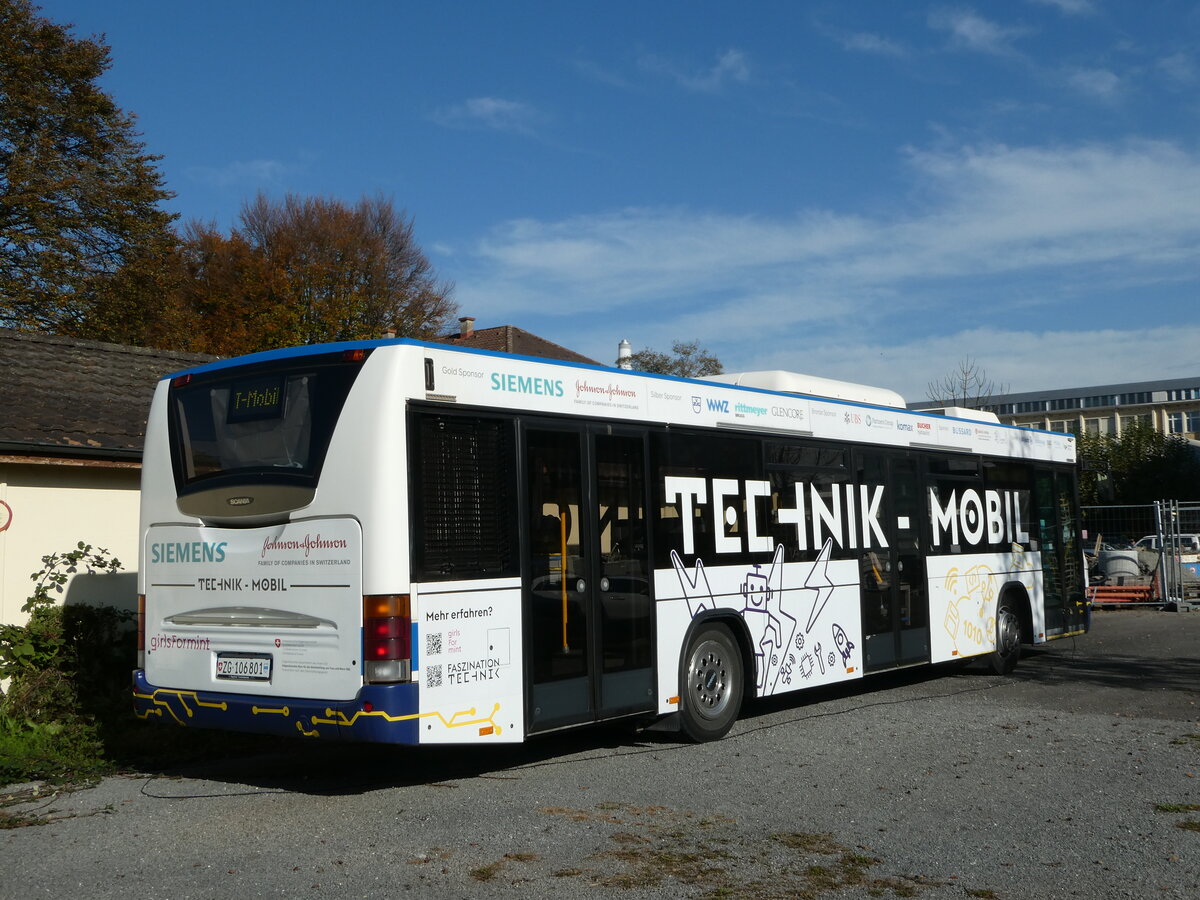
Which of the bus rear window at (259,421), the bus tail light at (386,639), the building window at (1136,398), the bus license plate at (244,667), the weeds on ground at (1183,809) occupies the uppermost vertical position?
the building window at (1136,398)

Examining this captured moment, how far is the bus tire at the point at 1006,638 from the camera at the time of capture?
46.7 feet

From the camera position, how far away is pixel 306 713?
7586 mm

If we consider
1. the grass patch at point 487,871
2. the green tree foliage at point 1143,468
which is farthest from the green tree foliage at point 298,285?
the green tree foliage at point 1143,468

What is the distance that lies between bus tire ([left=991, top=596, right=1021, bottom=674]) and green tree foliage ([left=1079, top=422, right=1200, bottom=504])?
54.9 meters

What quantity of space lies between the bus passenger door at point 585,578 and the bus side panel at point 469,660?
0.61 ft

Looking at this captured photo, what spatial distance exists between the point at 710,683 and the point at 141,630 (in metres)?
4.47

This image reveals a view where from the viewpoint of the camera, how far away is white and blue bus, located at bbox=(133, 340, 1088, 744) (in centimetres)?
750

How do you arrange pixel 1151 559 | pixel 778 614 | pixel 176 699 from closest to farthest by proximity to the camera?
pixel 176 699 → pixel 778 614 → pixel 1151 559

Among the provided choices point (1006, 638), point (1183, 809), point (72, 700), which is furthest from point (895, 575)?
point (72, 700)

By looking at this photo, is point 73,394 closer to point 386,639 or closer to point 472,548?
point 472,548

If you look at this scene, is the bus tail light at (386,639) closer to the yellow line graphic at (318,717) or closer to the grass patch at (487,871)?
the yellow line graphic at (318,717)

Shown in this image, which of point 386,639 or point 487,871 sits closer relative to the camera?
point 487,871

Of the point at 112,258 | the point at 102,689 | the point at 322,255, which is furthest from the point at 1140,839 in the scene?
the point at 322,255

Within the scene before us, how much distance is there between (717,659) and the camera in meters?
10.1
